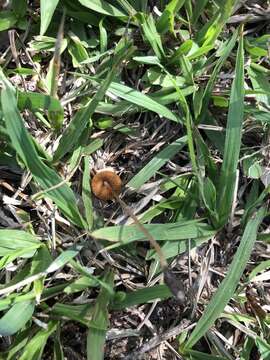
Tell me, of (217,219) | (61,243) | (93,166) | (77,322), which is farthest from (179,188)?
(77,322)

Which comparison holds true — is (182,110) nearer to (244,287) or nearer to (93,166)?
(93,166)

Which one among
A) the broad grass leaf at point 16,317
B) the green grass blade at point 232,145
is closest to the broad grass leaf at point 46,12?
the green grass blade at point 232,145

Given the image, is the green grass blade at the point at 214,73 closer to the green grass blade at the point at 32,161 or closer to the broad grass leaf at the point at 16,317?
the green grass blade at the point at 32,161

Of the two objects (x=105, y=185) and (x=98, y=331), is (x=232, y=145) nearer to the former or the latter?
(x=105, y=185)

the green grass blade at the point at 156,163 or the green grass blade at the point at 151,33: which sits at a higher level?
the green grass blade at the point at 151,33

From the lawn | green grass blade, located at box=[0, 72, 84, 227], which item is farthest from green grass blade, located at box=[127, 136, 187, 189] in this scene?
green grass blade, located at box=[0, 72, 84, 227]

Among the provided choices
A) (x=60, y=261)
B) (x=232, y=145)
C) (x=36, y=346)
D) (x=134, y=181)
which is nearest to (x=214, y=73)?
(x=232, y=145)
